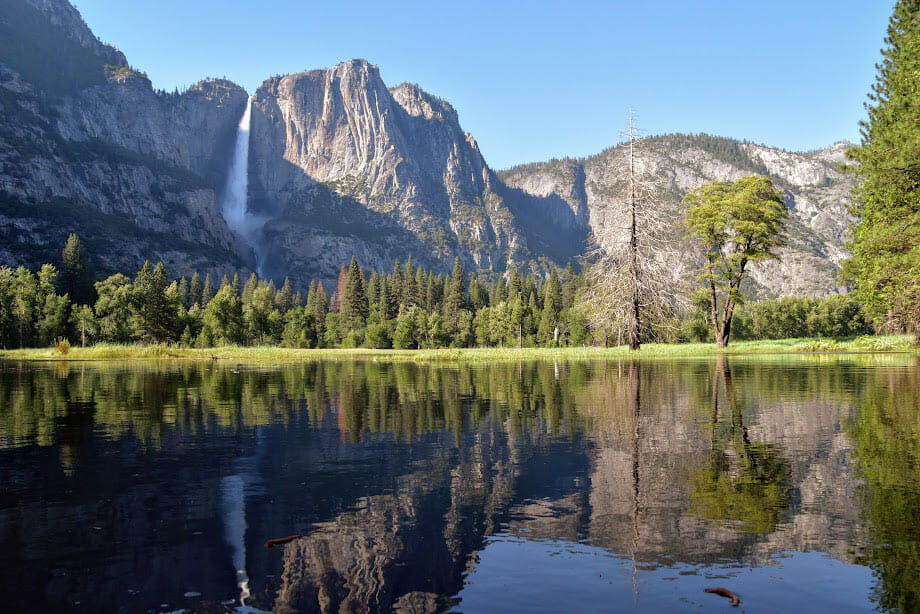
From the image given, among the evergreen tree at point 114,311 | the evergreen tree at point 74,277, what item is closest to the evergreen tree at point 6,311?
the evergreen tree at point 114,311

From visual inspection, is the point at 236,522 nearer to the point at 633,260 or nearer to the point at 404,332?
the point at 633,260

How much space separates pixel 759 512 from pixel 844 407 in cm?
1204

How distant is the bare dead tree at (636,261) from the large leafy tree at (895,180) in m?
15.2

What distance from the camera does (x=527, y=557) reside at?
281 inches

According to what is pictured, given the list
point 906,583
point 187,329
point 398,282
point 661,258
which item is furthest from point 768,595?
point 398,282

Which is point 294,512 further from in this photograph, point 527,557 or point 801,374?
point 801,374

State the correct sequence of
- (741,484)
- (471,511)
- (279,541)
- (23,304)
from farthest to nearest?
(23,304), (741,484), (471,511), (279,541)

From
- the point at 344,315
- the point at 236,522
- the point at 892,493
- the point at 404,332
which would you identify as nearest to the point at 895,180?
the point at 892,493

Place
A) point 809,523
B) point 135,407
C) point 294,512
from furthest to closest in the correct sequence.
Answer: point 135,407 → point 294,512 → point 809,523

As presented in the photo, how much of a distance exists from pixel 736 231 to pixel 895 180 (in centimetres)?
2735

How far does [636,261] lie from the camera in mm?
56125

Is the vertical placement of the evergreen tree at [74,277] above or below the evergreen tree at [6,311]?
above

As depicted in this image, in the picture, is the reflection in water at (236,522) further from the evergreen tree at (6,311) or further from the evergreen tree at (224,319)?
the evergreen tree at (6,311)

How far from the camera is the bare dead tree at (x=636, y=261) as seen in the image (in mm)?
55625
